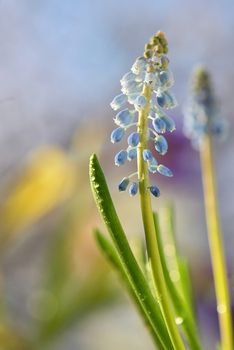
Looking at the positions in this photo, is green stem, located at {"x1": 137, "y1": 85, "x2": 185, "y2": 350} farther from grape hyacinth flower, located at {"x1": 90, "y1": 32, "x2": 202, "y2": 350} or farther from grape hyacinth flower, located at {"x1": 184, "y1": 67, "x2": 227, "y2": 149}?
grape hyacinth flower, located at {"x1": 184, "y1": 67, "x2": 227, "y2": 149}

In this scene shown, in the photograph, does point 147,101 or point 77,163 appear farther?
point 77,163

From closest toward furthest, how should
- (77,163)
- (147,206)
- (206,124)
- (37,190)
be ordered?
(147,206) → (206,124) → (37,190) → (77,163)

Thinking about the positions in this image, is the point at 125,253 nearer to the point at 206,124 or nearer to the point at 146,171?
the point at 146,171

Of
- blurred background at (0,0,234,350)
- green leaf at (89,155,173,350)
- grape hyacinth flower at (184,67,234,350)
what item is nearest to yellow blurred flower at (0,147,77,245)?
blurred background at (0,0,234,350)

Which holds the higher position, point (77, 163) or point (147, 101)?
point (77, 163)

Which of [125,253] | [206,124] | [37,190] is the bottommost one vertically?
[125,253]

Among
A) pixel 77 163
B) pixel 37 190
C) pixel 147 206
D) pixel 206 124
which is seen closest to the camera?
pixel 147 206

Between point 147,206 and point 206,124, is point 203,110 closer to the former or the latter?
point 206,124

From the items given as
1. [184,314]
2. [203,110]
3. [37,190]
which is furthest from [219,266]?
[37,190]

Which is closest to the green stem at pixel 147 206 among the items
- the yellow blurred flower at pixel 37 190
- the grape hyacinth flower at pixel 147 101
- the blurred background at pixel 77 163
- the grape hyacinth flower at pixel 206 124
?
the grape hyacinth flower at pixel 147 101
